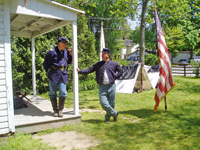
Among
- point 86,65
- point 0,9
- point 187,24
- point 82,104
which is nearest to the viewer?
point 0,9

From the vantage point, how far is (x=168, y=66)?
612 cm

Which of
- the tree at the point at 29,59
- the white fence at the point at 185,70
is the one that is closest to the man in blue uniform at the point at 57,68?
the tree at the point at 29,59

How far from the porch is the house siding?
329 mm

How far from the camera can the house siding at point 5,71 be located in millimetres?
4035

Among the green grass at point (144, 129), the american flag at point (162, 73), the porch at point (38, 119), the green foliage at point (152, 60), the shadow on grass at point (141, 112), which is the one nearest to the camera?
the green grass at point (144, 129)

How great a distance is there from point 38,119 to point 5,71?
142 centimetres

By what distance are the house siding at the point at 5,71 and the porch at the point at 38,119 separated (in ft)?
1.08

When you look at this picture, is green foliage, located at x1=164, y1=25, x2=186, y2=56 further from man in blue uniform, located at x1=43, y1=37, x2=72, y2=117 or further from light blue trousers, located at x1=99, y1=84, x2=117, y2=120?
man in blue uniform, located at x1=43, y1=37, x2=72, y2=117

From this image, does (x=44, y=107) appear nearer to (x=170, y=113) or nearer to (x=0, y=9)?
(x=0, y=9)

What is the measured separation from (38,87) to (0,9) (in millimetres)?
6381

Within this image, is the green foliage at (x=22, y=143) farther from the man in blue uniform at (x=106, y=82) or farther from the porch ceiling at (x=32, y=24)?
the porch ceiling at (x=32, y=24)

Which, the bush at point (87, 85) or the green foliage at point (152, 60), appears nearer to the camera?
the bush at point (87, 85)

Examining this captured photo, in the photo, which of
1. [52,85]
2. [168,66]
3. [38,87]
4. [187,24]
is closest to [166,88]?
[168,66]

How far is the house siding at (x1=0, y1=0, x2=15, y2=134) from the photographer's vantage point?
4035mm
